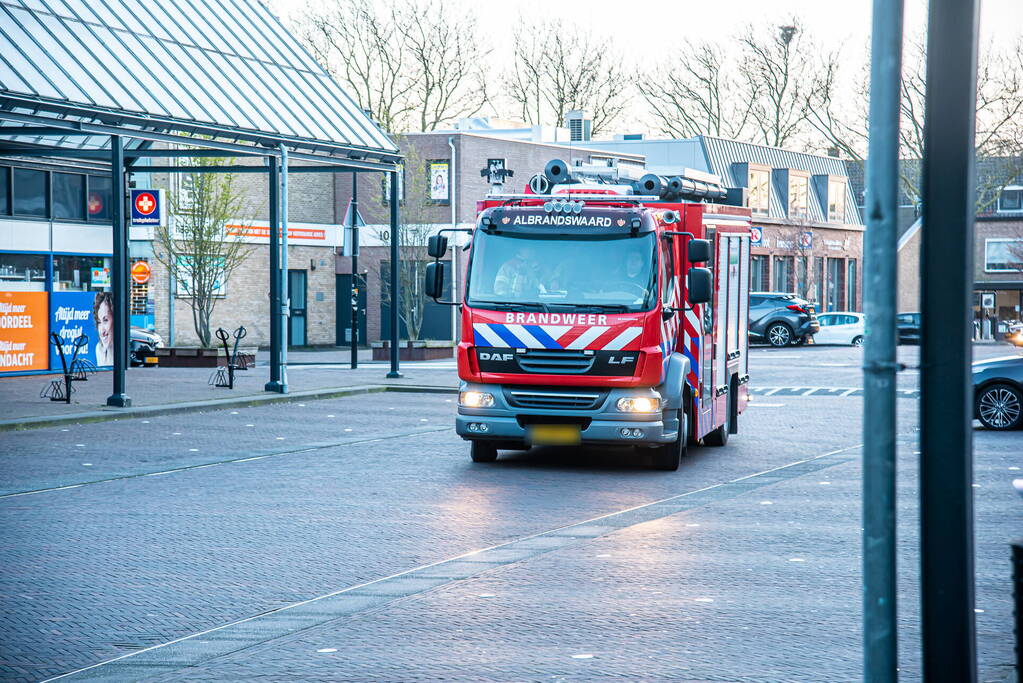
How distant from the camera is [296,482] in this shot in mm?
12867

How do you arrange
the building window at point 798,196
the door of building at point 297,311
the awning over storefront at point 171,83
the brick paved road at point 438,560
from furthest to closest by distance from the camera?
the building window at point 798,196 < the door of building at point 297,311 < the awning over storefront at point 171,83 < the brick paved road at point 438,560

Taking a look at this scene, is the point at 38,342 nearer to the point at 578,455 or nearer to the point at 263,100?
the point at 263,100

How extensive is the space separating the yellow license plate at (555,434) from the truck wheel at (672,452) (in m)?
0.94

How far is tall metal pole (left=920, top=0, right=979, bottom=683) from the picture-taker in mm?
4270

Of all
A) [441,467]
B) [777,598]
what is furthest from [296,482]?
[777,598]

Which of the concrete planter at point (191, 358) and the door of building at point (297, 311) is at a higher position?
the door of building at point (297, 311)

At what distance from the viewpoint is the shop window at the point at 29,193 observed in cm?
2505

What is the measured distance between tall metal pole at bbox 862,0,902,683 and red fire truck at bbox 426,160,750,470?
9.22m

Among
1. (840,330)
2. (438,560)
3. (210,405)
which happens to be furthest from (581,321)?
(840,330)

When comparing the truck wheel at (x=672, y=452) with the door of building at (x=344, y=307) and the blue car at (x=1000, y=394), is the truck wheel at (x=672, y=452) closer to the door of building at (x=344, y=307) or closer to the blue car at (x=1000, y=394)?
the blue car at (x=1000, y=394)

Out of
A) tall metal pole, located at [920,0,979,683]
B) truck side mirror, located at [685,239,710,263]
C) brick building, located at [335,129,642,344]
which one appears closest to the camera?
tall metal pole, located at [920,0,979,683]

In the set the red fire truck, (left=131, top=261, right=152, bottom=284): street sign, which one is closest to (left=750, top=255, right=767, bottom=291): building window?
(left=131, top=261, right=152, bottom=284): street sign

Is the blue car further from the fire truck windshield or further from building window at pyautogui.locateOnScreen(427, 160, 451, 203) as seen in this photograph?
building window at pyautogui.locateOnScreen(427, 160, 451, 203)

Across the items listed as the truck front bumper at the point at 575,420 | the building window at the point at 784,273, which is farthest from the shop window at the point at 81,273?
the building window at the point at 784,273
